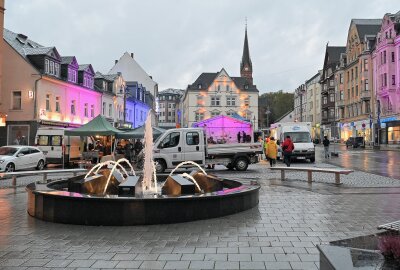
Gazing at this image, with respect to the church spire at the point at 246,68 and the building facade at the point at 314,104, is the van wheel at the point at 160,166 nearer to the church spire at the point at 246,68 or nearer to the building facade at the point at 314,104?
the building facade at the point at 314,104

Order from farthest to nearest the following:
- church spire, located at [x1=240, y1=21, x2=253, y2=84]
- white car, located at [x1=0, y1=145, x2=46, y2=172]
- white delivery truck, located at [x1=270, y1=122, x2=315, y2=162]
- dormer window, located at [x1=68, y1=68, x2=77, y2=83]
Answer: church spire, located at [x1=240, y1=21, x2=253, y2=84] → dormer window, located at [x1=68, y1=68, x2=77, y2=83] → white delivery truck, located at [x1=270, y1=122, x2=315, y2=162] → white car, located at [x1=0, y1=145, x2=46, y2=172]

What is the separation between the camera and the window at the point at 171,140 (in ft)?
67.4

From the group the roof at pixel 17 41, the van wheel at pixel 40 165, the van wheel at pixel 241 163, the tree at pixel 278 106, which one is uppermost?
the tree at pixel 278 106

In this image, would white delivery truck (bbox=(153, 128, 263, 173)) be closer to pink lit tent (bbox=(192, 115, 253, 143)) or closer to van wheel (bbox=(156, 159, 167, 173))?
van wheel (bbox=(156, 159, 167, 173))

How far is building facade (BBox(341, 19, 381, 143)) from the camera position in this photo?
6525 cm

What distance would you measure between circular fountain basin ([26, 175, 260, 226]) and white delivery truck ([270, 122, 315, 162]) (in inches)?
826

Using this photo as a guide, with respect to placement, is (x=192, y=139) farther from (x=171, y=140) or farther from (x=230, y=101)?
(x=230, y=101)

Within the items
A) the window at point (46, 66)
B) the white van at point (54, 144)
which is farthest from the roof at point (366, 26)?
the white van at point (54, 144)

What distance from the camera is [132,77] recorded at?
2899 inches

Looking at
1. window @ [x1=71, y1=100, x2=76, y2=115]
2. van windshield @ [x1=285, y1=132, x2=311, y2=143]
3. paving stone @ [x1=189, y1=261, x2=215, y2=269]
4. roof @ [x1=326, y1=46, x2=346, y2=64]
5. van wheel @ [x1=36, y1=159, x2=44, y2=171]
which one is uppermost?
roof @ [x1=326, y1=46, x2=346, y2=64]

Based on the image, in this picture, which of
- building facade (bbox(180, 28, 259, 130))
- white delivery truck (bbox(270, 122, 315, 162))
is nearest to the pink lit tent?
white delivery truck (bbox(270, 122, 315, 162))

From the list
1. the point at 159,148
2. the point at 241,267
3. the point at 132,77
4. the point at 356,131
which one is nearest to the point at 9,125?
the point at 159,148

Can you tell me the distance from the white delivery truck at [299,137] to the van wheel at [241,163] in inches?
316

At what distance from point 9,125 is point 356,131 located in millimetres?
57244
